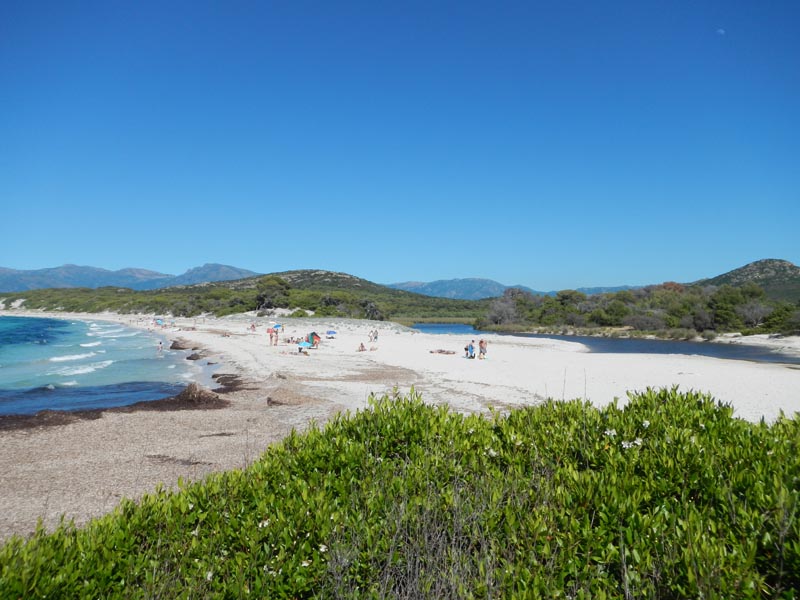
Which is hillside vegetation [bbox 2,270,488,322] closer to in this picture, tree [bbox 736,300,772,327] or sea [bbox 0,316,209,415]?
sea [bbox 0,316,209,415]

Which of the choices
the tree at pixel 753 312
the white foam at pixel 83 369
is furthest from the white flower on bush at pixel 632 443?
the tree at pixel 753 312

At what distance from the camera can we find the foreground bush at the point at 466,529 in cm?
235

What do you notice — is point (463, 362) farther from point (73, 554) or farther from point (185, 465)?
point (73, 554)

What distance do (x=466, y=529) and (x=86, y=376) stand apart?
23.3 m

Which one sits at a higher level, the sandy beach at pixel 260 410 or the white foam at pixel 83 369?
the sandy beach at pixel 260 410

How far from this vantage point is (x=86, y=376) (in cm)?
2044

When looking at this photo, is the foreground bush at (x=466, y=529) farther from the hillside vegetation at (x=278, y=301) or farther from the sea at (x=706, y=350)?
the hillside vegetation at (x=278, y=301)

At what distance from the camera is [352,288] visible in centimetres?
14288

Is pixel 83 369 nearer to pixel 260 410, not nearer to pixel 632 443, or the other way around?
pixel 260 410

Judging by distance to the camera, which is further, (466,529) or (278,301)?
(278,301)

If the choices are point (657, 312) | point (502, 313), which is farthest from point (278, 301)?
point (657, 312)

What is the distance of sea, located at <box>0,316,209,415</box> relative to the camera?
15.2m

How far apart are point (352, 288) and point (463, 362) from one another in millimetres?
120565

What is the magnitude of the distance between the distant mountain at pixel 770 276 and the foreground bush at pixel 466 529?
10144 centimetres
